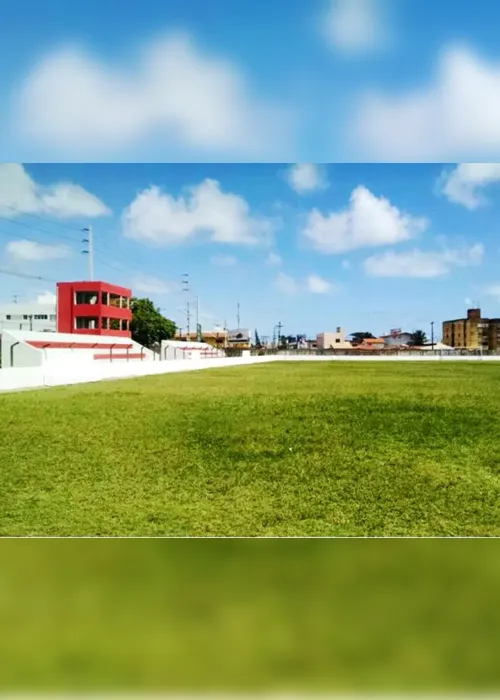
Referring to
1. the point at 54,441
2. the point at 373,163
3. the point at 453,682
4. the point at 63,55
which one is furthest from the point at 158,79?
the point at 453,682

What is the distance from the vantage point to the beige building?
13.3 feet

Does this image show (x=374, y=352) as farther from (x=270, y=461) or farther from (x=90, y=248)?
(x=90, y=248)

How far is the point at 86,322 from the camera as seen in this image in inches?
160

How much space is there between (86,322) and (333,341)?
1.57m

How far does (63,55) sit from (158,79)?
19.3 inches

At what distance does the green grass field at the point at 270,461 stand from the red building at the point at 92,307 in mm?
621

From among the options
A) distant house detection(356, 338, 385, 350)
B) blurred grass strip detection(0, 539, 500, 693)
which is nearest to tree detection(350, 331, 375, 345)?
distant house detection(356, 338, 385, 350)

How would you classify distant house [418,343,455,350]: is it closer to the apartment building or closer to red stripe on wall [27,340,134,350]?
the apartment building

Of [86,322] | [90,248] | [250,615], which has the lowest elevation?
[250,615]

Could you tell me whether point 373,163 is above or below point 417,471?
above

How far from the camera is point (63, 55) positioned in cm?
330

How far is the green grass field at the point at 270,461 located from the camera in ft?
10.7

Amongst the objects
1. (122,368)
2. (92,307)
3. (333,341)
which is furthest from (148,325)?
(333,341)

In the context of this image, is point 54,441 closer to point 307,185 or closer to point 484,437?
point 307,185
